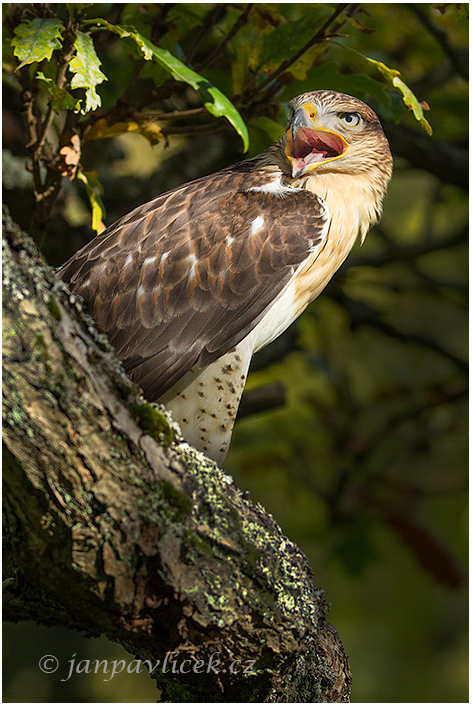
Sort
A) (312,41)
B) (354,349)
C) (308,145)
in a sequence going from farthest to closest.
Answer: (354,349) → (308,145) → (312,41)

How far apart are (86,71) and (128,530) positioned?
1.31 meters

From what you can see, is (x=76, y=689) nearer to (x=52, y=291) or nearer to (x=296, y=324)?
(x=296, y=324)

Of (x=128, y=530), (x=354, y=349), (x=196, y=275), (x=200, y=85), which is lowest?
(x=354, y=349)

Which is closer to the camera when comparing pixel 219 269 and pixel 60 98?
pixel 60 98

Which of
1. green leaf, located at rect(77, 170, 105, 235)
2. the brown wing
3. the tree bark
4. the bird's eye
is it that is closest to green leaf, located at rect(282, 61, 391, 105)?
the bird's eye

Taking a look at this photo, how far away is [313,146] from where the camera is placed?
2672mm

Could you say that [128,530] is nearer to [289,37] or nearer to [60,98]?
A: [60,98]

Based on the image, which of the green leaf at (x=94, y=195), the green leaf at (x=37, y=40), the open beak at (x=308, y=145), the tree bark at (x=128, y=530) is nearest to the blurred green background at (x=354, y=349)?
the open beak at (x=308, y=145)

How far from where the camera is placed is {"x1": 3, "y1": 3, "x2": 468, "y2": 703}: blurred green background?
262 cm

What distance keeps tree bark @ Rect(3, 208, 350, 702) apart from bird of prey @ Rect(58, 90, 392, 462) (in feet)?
2.12

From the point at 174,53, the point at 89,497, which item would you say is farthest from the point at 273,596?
the point at 174,53

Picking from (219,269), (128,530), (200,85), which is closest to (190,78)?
(200,85)

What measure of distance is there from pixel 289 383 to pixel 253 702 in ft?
10.6

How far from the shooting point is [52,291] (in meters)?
1.43
